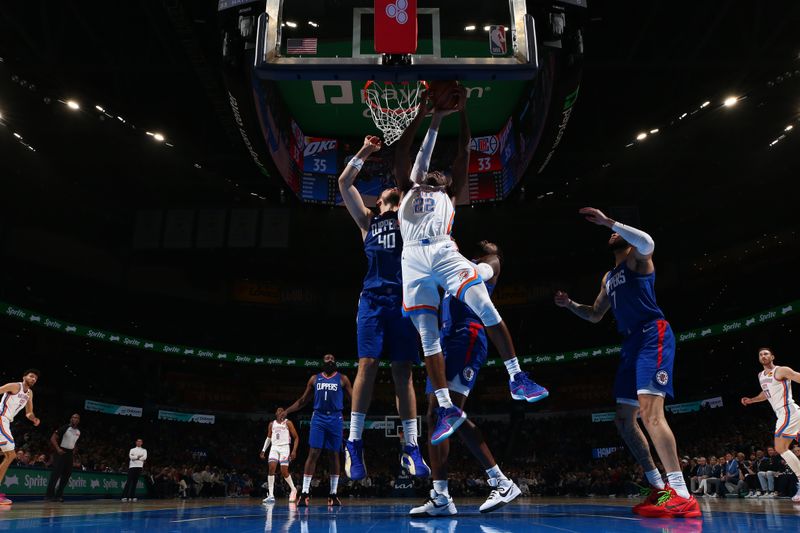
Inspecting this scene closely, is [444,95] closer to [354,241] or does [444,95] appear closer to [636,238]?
[636,238]

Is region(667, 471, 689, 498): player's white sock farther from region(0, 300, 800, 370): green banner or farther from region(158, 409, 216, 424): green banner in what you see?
region(158, 409, 216, 424): green banner

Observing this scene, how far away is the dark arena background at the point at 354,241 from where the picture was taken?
6.25 metres

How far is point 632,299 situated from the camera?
5.53 meters

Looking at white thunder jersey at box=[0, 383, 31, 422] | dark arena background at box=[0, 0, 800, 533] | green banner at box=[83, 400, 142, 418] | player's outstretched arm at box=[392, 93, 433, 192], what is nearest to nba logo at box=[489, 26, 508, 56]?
dark arena background at box=[0, 0, 800, 533]

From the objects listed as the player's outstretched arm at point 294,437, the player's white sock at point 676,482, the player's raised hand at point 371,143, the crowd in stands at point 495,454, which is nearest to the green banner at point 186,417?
the crowd in stands at point 495,454

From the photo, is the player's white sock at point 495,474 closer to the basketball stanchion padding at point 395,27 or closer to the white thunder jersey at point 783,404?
the basketball stanchion padding at point 395,27

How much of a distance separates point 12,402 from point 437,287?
30.3 feet

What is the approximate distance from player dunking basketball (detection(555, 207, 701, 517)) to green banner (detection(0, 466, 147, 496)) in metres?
13.3

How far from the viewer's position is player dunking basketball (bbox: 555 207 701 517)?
4.90m

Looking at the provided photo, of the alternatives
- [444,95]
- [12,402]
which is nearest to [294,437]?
[12,402]

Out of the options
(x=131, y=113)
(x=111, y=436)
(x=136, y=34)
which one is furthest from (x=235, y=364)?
(x=136, y=34)

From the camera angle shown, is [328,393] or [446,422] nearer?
[446,422]

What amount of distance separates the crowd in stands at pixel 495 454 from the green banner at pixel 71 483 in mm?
479

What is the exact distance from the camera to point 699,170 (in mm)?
22562
